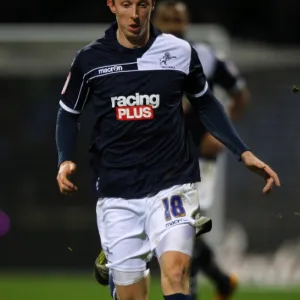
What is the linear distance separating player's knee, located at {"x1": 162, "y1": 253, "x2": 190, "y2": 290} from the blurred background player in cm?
231

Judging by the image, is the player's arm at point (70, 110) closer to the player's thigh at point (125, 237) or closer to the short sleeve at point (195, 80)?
the player's thigh at point (125, 237)

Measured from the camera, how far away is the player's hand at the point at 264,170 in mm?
6523

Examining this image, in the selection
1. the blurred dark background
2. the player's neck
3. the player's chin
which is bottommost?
the blurred dark background

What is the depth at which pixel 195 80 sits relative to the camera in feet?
22.2

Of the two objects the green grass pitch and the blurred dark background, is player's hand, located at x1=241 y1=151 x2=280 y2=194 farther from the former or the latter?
the blurred dark background

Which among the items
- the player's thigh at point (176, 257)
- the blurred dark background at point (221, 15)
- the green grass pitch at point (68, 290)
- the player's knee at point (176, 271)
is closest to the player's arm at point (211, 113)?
the player's thigh at point (176, 257)

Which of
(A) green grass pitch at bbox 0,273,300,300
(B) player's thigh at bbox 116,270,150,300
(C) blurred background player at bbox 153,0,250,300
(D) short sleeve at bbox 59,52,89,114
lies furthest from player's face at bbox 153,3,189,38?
(A) green grass pitch at bbox 0,273,300,300

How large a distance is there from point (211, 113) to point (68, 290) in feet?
15.4

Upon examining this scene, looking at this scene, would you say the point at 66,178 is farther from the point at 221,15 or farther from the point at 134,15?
the point at 221,15

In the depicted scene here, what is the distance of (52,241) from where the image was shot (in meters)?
12.6

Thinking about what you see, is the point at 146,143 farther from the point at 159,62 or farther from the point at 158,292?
the point at 158,292

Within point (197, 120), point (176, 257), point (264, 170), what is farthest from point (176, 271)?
point (197, 120)

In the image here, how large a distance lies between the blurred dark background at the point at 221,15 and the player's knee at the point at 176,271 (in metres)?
10.3

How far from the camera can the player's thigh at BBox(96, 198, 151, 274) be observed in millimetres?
6656
